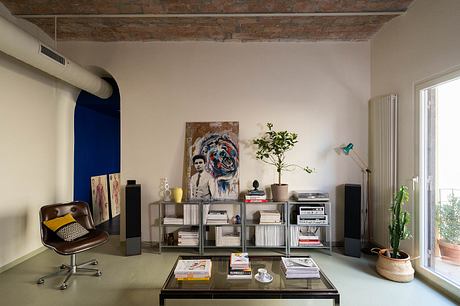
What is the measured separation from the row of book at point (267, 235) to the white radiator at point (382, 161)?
1464 mm

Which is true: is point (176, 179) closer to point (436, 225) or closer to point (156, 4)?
point (156, 4)

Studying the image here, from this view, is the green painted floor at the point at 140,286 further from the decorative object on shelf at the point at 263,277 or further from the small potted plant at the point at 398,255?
the decorative object on shelf at the point at 263,277

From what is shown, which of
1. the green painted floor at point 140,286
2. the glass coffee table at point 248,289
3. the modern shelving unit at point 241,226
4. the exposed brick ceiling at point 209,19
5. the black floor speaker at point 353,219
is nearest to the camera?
the glass coffee table at point 248,289

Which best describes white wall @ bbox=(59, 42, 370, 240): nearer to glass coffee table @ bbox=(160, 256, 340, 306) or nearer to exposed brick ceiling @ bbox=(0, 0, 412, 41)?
exposed brick ceiling @ bbox=(0, 0, 412, 41)

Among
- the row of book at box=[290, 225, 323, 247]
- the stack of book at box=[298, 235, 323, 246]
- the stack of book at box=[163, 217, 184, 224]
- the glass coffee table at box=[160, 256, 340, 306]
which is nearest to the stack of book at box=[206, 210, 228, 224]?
the stack of book at box=[163, 217, 184, 224]

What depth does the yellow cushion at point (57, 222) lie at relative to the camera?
10.1 ft

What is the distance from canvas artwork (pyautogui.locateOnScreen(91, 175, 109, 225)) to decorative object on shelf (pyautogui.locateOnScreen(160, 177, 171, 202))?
6.39ft

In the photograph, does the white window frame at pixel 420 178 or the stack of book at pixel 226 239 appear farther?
the stack of book at pixel 226 239

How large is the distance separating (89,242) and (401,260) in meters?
3.57

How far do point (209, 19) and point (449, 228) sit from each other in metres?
3.79

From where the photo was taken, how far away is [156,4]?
3.21m

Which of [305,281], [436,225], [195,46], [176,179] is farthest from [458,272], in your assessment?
[195,46]

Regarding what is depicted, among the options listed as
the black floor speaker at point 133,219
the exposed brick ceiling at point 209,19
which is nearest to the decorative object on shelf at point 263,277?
the black floor speaker at point 133,219

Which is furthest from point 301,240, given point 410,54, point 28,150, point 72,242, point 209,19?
point 28,150
